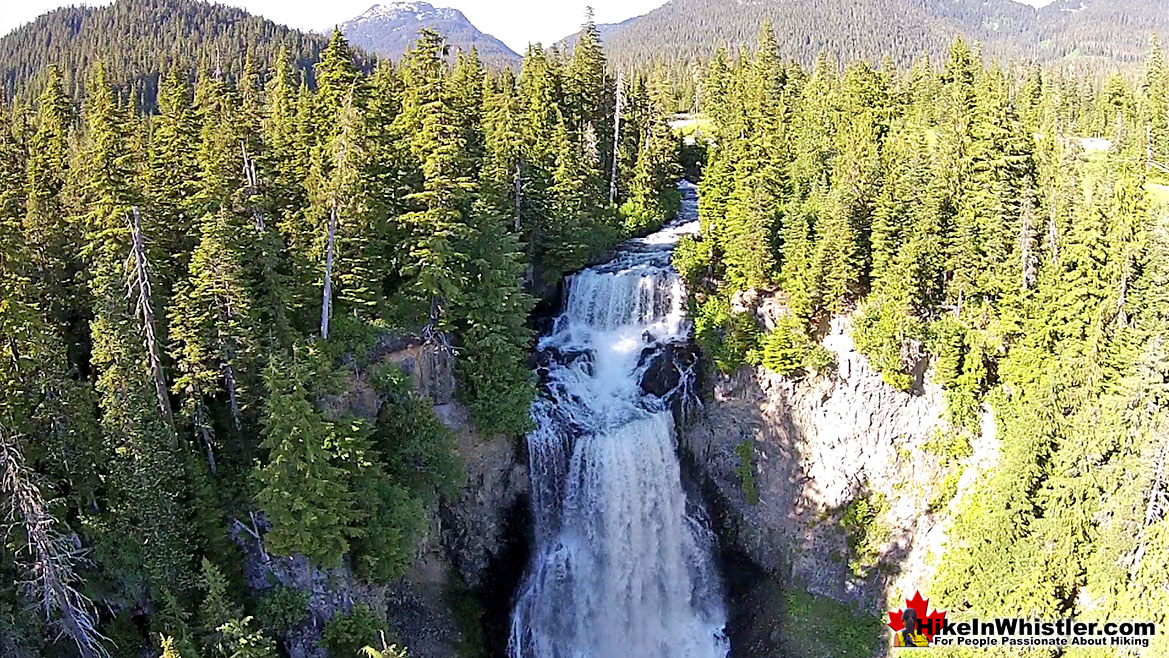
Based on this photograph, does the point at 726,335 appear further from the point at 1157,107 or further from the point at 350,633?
the point at 1157,107

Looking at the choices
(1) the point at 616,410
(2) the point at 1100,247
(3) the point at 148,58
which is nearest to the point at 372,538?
(1) the point at 616,410

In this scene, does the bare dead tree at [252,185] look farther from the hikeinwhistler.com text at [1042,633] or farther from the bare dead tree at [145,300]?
the hikeinwhistler.com text at [1042,633]

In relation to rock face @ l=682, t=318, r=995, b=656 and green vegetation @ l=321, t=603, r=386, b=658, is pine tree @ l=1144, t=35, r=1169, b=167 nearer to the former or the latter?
rock face @ l=682, t=318, r=995, b=656

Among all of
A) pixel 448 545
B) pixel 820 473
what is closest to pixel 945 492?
pixel 820 473

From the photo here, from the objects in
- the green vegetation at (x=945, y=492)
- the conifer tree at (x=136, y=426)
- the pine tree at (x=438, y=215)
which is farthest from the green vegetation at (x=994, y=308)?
the conifer tree at (x=136, y=426)

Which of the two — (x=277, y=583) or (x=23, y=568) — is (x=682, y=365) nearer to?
(x=277, y=583)

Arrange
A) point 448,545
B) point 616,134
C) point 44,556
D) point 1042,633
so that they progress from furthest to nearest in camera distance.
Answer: point 616,134
point 448,545
point 1042,633
point 44,556

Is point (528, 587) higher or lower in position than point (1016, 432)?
lower
